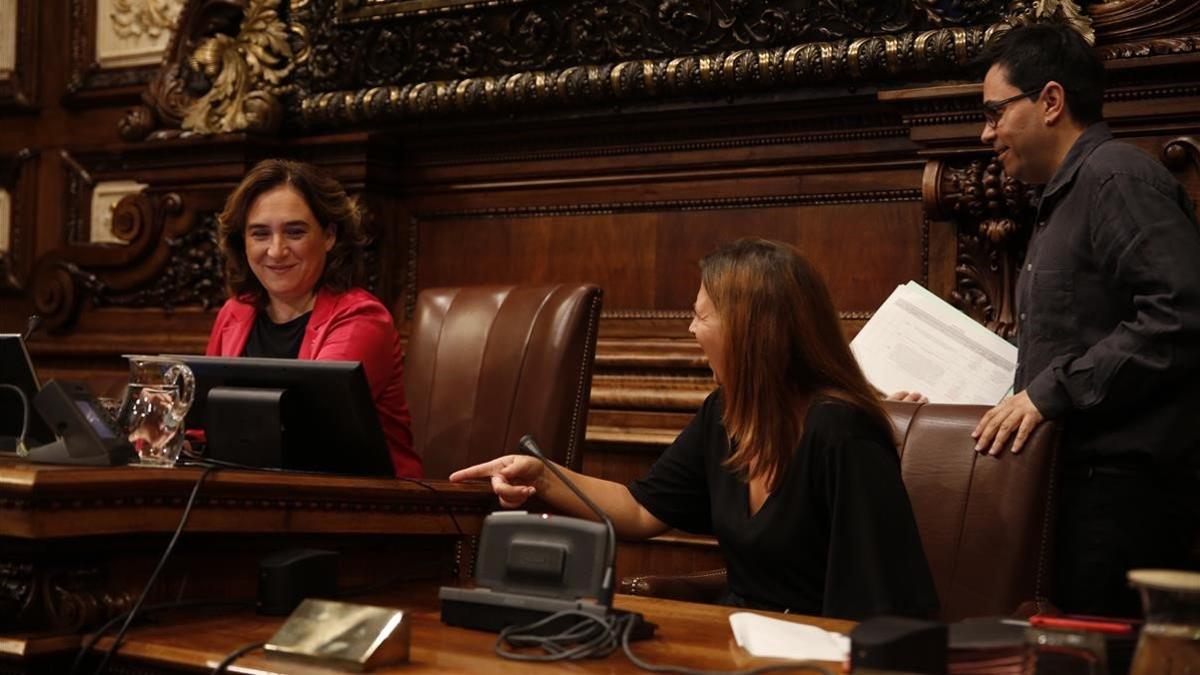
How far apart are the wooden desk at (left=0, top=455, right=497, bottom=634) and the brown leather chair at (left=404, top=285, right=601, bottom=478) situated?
0.65 m

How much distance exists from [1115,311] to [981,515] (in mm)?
506

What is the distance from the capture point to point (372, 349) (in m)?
2.80

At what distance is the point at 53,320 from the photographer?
4.49m

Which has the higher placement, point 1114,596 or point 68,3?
point 68,3

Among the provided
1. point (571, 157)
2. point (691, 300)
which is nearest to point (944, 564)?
point (691, 300)

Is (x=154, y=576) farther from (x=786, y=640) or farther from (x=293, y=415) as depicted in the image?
(x=786, y=640)

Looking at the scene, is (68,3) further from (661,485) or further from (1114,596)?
(1114,596)

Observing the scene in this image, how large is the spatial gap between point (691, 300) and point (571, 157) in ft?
1.70

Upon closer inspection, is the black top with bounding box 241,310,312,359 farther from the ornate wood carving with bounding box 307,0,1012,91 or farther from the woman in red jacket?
the ornate wood carving with bounding box 307,0,1012,91

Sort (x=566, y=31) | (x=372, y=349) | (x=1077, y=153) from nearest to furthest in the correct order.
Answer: (x=1077, y=153) < (x=372, y=349) < (x=566, y=31)

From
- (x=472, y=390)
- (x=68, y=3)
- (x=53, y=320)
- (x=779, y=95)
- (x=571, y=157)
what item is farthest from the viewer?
(x=68, y=3)

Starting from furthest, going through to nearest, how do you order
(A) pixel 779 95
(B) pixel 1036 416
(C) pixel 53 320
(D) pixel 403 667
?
(C) pixel 53 320 < (A) pixel 779 95 < (B) pixel 1036 416 < (D) pixel 403 667

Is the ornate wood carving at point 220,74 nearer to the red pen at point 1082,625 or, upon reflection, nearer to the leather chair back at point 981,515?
the leather chair back at point 981,515

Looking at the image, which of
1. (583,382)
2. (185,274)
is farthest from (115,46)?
(583,382)
